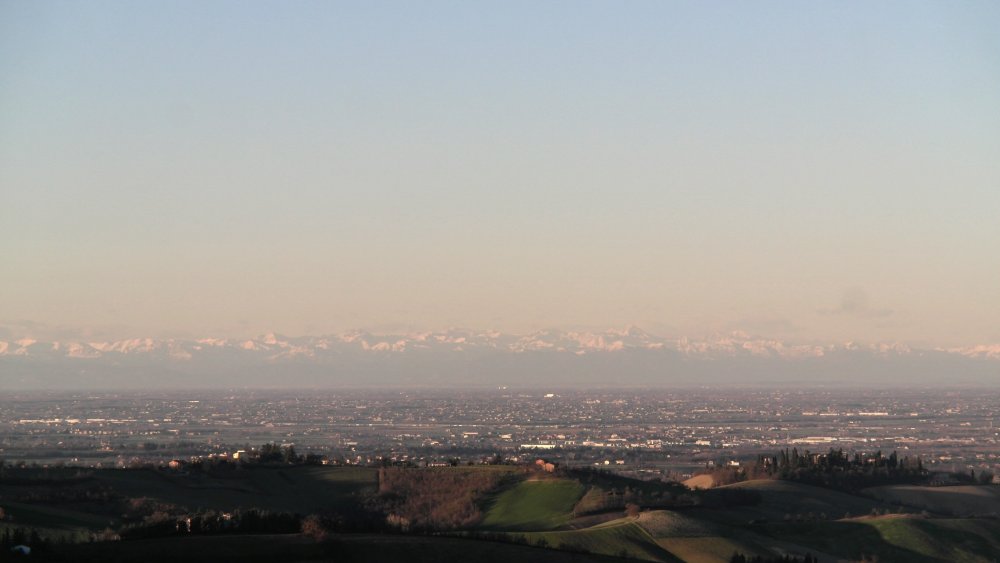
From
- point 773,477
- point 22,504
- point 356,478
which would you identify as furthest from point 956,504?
point 22,504

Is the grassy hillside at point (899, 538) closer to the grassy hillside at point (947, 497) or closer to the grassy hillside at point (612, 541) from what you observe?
the grassy hillside at point (612, 541)

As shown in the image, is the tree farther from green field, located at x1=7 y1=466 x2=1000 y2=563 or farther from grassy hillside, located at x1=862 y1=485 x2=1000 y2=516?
grassy hillside, located at x1=862 y1=485 x2=1000 y2=516

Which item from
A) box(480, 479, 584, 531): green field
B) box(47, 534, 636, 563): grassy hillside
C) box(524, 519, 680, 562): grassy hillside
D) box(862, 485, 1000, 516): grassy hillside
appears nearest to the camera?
box(47, 534, 636, 563): grassy hillside

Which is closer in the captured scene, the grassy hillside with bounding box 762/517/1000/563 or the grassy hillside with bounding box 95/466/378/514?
the grassy hillside with bounding box 762/517/1000/563

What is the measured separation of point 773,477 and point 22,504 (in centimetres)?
7282

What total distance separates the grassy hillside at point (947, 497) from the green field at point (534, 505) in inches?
1218

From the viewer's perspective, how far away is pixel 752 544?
88.8 metres

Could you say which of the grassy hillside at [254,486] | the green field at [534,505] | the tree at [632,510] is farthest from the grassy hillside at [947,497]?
the grassy hillside at [254,486]

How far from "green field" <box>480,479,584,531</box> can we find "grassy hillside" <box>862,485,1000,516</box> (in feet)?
101

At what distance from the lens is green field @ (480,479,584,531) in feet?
344

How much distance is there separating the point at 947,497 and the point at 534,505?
Answer: 3823cm

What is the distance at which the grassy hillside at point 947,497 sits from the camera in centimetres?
12406

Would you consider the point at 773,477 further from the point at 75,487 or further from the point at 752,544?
the point at 75,487

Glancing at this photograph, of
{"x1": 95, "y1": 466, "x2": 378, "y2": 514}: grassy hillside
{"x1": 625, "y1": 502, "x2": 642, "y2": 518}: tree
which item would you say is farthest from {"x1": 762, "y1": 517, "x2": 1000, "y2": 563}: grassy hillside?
{"x1": 95, "y1": 466, "x2": 378, "y2": 514}: grassy hillside
